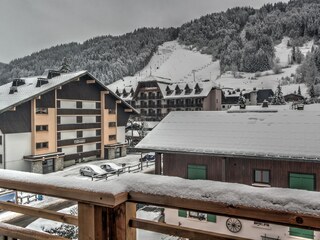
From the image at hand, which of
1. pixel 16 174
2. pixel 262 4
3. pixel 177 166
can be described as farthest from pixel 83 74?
pixel 262 4

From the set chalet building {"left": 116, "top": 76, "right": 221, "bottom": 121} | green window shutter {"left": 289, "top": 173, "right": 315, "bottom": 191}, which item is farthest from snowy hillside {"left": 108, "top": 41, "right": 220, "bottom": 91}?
green window shutter {"left": 289, "top": 173, "right": 315, "bottom": 191}

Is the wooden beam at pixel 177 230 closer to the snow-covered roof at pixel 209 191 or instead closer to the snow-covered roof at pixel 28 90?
the snow-covered roof at pixel 209 191

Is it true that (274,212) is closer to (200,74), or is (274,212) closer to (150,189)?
(150,189)

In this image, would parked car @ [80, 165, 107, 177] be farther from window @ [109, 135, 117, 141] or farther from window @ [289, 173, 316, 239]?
window @ [289, 173, 316, 239]

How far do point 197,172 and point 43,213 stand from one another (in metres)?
10.5

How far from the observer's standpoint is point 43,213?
1746 millimetres

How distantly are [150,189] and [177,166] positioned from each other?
11.0 meters

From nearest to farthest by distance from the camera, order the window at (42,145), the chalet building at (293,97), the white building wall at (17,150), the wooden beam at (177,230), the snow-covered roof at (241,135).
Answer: the wooden beam at (177,230), the snow-covered roof at (241,135), the white building wall at (17,150), the window at (42,145), the chalet building at (293,97)

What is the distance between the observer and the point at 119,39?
117 meters

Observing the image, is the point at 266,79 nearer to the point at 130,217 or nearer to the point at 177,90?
the point at 177,90

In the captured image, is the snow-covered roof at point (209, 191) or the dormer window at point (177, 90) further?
the dormer window at point (177, 90)

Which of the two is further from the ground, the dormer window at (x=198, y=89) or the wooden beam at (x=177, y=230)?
the dormer window at (x=198, y=89)

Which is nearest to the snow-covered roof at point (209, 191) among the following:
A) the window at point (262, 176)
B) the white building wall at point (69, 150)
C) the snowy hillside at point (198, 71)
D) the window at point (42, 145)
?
the window at point (262, 176)

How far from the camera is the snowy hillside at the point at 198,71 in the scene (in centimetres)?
6961
